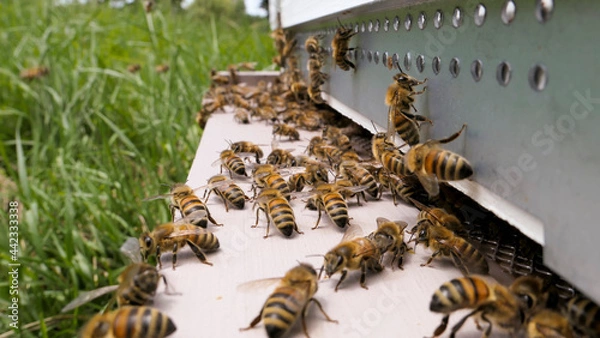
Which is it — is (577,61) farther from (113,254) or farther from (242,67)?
(242,67)

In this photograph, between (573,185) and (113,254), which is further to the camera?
(113,254)

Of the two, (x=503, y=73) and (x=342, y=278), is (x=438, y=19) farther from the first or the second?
(x=342, y=278)

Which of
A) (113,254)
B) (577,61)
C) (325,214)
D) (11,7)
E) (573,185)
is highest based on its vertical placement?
(11,7)

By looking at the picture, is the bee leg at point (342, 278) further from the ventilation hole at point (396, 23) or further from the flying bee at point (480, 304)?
the ventilation hole at point (396, 23)

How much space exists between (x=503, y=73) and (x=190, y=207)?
1352 millimetres

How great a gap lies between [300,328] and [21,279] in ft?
10.2

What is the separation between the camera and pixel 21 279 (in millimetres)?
3789

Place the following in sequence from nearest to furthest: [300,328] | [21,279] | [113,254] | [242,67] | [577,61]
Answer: [577,61] < [300,328] < [21,279] < [113,254] < [242,67]

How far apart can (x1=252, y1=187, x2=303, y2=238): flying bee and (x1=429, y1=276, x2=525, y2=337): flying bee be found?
807mm

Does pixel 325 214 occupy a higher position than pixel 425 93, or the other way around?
pixel 425 93

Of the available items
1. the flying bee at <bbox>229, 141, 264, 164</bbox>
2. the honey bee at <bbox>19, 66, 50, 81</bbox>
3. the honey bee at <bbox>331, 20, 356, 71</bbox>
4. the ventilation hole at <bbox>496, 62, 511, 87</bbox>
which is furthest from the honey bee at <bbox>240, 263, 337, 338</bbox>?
the honey bee at <bbox>19, 66, 50, 81</bbox>

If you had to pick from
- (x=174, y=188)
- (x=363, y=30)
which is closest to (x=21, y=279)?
(x=174, y=188)

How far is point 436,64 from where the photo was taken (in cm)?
217

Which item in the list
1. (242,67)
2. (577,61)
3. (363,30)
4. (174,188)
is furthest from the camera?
(242,67)
